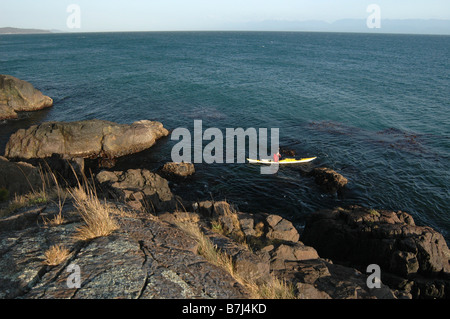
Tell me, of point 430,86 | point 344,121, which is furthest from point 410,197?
point 430,86

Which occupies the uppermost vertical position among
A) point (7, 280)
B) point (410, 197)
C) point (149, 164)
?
point (7, 280)

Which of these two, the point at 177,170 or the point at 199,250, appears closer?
the point at 199,250

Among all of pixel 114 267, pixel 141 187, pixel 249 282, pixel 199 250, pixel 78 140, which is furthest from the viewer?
pixel 78 140

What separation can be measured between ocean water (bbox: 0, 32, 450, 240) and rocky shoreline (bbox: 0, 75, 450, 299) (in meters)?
2.80

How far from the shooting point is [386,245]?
38.6 ft

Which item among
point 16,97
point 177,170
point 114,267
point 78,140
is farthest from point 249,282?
point 16,97

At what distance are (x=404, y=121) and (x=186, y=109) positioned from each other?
27.4 meters

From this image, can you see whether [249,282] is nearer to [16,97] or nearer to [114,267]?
[114,267]

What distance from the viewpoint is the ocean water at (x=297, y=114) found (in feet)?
63.4

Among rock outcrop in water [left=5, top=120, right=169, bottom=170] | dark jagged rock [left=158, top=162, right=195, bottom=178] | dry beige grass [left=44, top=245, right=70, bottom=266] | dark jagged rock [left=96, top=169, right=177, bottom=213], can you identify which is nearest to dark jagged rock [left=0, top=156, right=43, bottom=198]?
dark jagged rock [left=96, top=169, right=177, bottom=213]

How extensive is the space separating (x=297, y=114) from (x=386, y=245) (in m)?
26.0

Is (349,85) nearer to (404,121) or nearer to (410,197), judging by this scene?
(404,121)

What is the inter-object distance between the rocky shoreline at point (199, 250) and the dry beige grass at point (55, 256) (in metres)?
0.06

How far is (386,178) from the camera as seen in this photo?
69.5 ft
